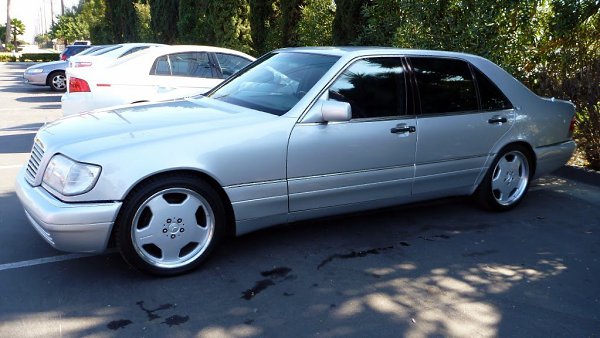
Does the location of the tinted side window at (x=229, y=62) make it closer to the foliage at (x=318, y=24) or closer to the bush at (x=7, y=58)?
the foliage at (x=318, y=24)

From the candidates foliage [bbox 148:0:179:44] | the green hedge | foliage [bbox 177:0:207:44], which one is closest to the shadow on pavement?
foliage [bbox 177:0:207:44]

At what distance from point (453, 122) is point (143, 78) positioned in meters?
5.08

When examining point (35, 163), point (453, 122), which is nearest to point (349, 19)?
point (453, 122)

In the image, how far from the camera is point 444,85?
15.5ft

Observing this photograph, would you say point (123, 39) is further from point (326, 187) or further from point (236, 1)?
point (326, 187)

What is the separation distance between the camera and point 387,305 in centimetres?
344

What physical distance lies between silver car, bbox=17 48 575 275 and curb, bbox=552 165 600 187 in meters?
1.52

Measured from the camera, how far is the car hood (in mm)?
3590

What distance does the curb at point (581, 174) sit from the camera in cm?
643

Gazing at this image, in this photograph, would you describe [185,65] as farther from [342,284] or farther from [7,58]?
[7,58]

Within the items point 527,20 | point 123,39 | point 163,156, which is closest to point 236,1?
point 527,20

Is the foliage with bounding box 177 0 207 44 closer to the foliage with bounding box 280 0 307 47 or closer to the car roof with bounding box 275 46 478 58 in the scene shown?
the foliage with bounding box 280 0 307 47

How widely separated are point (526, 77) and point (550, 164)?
8.39 ft

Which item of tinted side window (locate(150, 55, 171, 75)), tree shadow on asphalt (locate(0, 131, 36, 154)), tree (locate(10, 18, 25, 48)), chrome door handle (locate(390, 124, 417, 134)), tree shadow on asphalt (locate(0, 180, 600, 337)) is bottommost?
tree shadow on asphalt (locate(0, 180, 600, 337))
